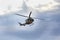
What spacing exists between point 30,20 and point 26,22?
488 centimetres

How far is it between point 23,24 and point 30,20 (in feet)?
30.2

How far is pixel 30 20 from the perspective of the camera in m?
129

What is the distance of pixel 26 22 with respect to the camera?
128250 mm

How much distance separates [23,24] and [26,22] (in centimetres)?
464

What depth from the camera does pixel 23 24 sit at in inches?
4938
